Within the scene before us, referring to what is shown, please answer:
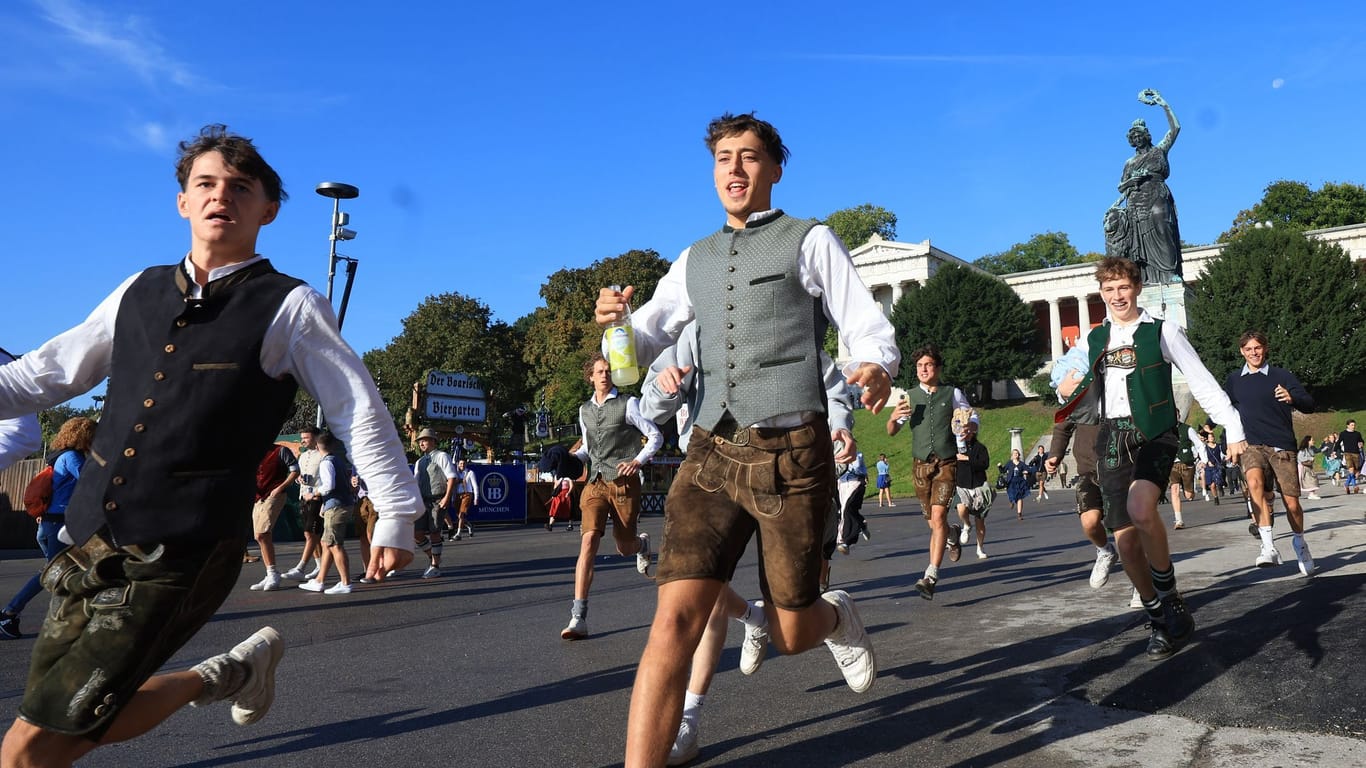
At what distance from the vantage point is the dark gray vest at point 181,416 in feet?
8.68

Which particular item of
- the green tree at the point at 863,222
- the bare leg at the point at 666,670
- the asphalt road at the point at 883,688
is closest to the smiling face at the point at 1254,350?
the asphalt road at the point at 883,688

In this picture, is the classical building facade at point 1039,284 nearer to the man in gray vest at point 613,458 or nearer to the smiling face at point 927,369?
the smiling face at point 927,369

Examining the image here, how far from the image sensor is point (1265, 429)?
32.2 feet

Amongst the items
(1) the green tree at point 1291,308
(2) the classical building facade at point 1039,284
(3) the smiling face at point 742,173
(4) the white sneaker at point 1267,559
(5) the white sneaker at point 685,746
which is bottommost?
(4) the white sneaker at point 1267,559

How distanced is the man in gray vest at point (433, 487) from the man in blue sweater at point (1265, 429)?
8.94m

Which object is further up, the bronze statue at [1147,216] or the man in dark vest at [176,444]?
the bronze statue at [1147,216]

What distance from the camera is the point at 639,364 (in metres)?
3.88

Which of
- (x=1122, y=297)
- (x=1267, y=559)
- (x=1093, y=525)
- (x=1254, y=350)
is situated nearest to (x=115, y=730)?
(x=1122, y=297)

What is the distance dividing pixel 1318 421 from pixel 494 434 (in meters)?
45.6

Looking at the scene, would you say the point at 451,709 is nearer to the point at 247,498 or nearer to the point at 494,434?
the point at 247,498

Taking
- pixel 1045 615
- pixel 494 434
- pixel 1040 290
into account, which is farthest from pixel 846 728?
pixel 1040 290

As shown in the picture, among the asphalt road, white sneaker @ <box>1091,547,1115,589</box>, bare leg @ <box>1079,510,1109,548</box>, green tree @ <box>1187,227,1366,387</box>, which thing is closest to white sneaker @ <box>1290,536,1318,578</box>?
the asphalt road

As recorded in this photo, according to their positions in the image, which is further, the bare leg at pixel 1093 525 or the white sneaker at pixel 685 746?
the bare leg at pixel 1093 525

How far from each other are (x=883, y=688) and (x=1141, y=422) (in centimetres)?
218
